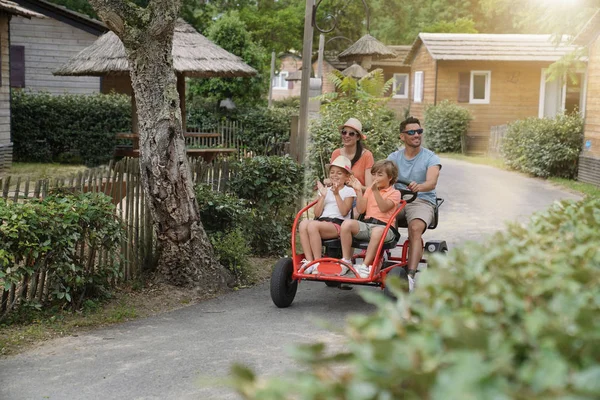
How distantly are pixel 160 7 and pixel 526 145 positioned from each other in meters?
15.8

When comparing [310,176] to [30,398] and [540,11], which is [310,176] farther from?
[30,398]

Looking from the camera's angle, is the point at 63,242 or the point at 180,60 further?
the point at 180,60

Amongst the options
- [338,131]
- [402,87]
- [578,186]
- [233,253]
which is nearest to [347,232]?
[233,253]

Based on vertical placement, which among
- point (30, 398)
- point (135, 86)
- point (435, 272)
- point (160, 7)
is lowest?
point (30, 398)

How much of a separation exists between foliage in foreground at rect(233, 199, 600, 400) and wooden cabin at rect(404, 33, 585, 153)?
32708mm

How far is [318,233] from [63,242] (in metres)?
2.30

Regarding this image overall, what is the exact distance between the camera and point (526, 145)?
894 inches

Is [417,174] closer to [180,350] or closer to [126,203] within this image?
[126,203]

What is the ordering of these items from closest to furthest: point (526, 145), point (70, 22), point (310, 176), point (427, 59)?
point (310, 176), point (526, 145), point (70, 22), point (427, 59)

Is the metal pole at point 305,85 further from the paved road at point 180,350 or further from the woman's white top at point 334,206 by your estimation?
the woman's white top at point 334,206

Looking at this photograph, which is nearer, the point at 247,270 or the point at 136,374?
the point at 136,374

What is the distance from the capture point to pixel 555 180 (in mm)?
21219

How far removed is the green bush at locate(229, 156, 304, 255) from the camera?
10953 millimetres

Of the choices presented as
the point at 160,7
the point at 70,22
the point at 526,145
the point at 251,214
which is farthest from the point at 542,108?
the point at 160,7
